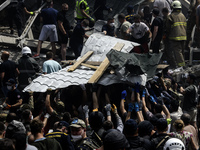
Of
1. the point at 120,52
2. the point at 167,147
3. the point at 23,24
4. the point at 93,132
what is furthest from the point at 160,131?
the point at 23,24

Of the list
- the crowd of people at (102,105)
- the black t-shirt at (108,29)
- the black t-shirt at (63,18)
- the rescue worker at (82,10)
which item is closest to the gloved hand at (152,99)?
the crowd of people at (102,105)

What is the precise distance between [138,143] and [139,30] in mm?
6086

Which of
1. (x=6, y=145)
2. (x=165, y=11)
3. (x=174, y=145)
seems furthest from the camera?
(x=165, y=11)

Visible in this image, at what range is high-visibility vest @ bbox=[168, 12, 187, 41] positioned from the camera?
12305 mm

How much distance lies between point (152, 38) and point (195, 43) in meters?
2.31

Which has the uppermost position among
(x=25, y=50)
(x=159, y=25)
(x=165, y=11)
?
(x=165, y=11)

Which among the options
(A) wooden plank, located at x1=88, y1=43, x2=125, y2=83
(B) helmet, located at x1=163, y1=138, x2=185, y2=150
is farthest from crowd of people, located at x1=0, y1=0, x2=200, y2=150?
(A) wooden plank, located at x1=88, y1=43, x2=125, y2=83

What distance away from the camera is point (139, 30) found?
1134 cm

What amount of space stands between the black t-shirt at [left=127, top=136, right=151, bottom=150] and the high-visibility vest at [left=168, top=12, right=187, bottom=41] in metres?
7.03

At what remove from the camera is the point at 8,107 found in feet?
29.3

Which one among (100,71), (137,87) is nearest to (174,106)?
(137,87)

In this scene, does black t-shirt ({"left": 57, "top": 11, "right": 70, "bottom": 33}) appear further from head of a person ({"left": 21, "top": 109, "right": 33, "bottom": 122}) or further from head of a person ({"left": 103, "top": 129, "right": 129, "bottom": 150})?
head of a person ({"left": 103, "top": 129, "right": 129, "bottom": 150})

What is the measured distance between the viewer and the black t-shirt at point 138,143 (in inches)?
227

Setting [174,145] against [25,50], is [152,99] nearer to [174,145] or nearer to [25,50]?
[174,145]
